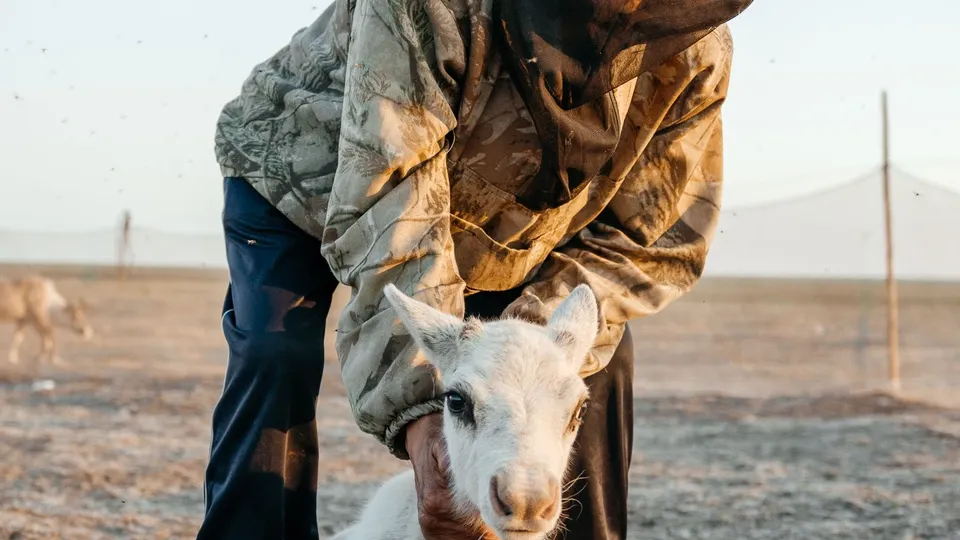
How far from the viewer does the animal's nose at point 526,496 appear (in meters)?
2.74

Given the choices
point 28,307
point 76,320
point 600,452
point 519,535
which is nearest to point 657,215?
point 600,452

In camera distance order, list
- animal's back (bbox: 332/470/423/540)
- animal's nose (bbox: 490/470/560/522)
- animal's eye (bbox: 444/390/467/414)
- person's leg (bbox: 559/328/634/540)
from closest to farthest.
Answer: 1. animal's nose (bbox: 490/470/560/522)
2. animal's eye (bbox: 444/390/467/414)
3. animal's back (bbox: 332/470/423/540)
4. person's leg (bbox: 559/328/634/540)

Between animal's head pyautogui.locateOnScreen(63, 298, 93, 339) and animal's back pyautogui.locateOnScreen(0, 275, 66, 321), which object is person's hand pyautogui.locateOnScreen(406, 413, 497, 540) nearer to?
Result: animal's back pyautogui.locateOnScreen(0, 275, 66, 321)

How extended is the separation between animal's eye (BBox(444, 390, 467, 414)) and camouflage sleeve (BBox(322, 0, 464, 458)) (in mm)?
122

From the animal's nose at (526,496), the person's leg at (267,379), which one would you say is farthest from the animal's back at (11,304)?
the animal's nose at (526,496)

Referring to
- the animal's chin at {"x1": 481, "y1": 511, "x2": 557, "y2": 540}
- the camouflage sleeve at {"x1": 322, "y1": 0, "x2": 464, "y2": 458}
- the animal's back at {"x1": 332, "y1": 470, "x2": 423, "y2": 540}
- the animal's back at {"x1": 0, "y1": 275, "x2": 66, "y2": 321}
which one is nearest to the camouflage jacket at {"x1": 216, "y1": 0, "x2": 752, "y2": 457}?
the camouflage sleeve at {"x1": 322, "y1": 0, "x2": 464, "y2": 458}

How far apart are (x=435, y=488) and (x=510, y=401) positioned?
39 centimetres

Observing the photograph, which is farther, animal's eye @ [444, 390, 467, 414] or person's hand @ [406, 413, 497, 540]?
person's hand @ [406, 413, 497, 540]

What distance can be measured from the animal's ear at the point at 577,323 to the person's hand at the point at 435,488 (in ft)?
1.39

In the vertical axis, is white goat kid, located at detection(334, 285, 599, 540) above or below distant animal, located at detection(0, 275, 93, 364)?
above

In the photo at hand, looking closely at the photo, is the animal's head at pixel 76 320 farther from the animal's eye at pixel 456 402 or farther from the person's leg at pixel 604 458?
the animal's eye at pixel 456 402

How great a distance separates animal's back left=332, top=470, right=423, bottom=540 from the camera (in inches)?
146

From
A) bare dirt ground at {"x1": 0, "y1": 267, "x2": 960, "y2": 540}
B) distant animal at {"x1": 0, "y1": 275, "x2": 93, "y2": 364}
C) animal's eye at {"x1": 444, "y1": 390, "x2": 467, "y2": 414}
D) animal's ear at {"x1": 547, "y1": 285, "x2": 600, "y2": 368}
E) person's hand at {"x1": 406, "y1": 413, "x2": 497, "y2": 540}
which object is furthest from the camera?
distant animal at {"x1": 0, "y1": 275, "x2": 93, "y2": 364}

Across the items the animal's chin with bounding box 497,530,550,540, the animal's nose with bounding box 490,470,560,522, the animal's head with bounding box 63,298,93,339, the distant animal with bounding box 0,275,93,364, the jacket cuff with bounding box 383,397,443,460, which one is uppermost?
the animal's nose with bounding box 490,470,560,522
